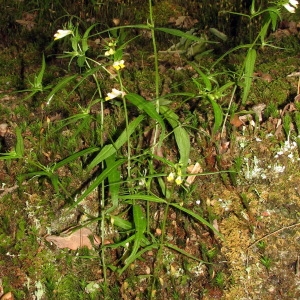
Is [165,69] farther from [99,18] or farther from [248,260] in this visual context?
[248,260]

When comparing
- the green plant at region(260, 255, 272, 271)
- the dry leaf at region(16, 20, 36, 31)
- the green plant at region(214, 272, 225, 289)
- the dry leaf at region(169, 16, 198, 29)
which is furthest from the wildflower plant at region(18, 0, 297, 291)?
the dry leaf at region(16, 20, 36, 31)

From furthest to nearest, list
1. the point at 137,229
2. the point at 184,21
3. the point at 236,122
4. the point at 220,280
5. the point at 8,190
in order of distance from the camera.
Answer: the point at 184,21 → the point at 236,122 → the point at 8,190 → the point at 220,280 → the point at 137,229

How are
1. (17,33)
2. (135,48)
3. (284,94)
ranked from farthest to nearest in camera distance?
(17,33) < (135,48) < (284,94)

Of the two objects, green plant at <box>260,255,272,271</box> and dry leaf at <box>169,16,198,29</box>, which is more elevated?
dry leaf at <box>169,16,198,29</box>

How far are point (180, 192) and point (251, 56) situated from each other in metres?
0.85

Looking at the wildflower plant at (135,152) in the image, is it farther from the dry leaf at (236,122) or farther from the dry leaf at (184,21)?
the dry leaf at (184,21)

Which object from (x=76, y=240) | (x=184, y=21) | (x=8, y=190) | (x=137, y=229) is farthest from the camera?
(x=184, y=21)

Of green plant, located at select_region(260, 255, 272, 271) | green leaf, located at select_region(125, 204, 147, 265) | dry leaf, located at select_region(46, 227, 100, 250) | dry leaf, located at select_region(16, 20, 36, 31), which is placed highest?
green leaf, located at select_region(125, 204, 147, 265)

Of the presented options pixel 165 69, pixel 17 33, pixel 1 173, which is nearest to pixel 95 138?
pixel 1 173

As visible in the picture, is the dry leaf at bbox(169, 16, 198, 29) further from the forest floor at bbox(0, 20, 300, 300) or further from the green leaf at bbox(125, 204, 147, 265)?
the green leaf at bbox(125, 204, 147, 265)

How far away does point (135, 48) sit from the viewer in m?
4.42

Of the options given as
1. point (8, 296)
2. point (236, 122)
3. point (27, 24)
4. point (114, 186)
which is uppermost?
point (114, 186)

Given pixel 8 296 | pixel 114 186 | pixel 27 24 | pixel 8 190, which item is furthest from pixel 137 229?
pixel 27 24

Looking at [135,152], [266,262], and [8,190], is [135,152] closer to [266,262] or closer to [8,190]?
[8,190]
